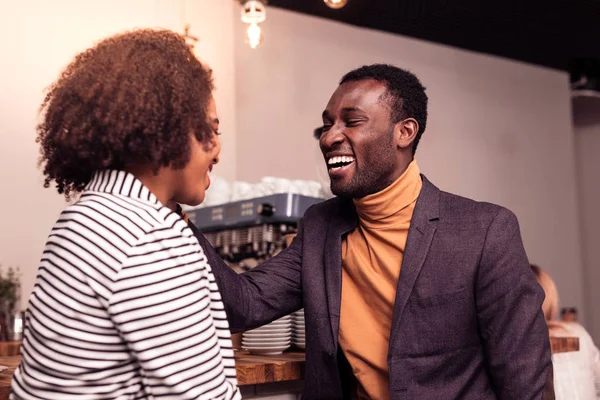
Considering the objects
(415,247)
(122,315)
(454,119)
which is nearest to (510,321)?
(415,247)

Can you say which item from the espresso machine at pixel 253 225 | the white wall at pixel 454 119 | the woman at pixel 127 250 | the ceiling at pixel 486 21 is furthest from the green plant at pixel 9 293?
the ceiling at pixel 486 21

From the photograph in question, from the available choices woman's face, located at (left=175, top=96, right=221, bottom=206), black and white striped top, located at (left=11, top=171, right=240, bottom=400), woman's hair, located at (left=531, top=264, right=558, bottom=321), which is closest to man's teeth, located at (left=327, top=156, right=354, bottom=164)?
woman's face, located at (left=175, top=96, right=221, bottom=206)

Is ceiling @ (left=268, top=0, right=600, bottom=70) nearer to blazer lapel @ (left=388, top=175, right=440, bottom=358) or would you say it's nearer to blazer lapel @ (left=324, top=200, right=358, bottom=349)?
blazer lapel @ (left=324, top=200, right=358, bottom=349)

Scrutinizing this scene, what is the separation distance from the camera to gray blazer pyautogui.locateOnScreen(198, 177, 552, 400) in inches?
64.3

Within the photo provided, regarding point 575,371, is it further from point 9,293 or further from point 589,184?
point 589,184

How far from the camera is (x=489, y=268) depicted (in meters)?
1.66

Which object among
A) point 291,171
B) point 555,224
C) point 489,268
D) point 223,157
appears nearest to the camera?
point 489,268

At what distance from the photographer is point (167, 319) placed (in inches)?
39.8

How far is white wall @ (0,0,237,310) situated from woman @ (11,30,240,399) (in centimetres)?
262

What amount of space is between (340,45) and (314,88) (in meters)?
0.44

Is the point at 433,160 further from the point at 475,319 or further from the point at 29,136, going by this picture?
the point at 475,319

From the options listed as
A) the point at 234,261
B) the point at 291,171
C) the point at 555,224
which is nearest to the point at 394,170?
the point at 234,261

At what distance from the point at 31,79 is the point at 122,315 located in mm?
3073

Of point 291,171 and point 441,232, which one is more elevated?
point 291,171
